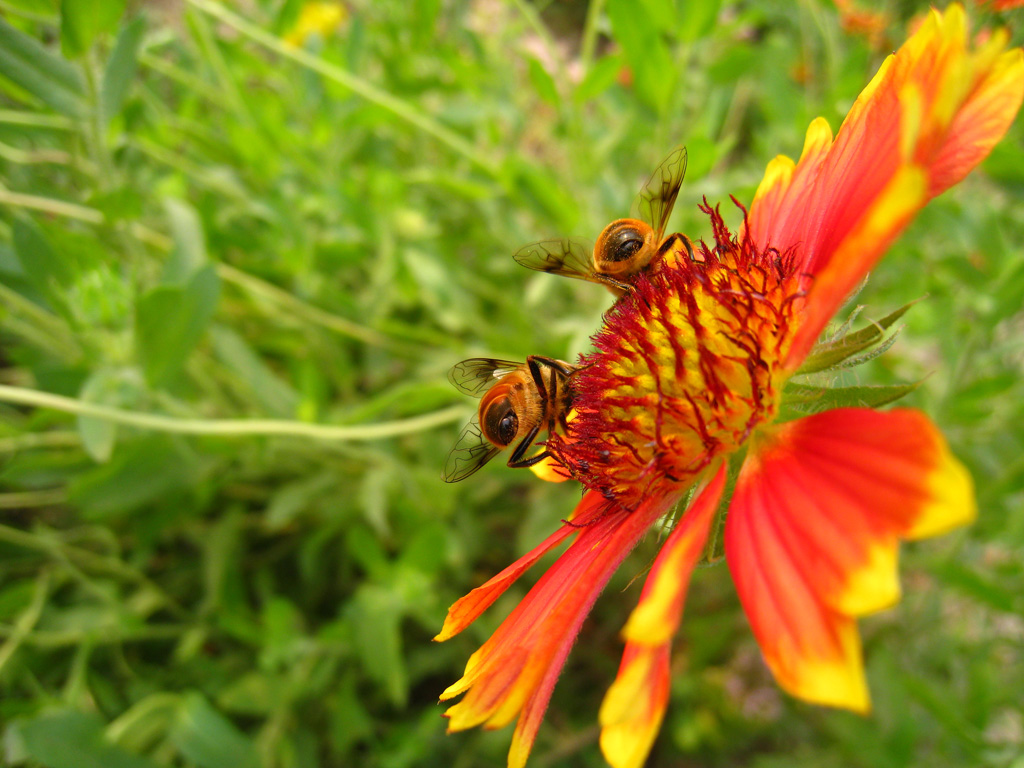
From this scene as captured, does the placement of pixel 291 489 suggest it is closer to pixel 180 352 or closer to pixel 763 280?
pixel 180 352

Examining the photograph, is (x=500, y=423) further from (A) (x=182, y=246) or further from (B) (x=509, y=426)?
(A) (x=182, y=246)

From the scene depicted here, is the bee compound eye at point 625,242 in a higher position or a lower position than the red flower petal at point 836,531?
higher

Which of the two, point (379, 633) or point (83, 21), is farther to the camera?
point (379, 633)

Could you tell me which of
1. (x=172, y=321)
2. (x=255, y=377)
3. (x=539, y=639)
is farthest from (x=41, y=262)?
(x=539, y=639)

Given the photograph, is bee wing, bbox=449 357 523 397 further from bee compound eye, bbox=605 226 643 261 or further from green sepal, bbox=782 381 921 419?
green sepal, bbox=782 381 921 419

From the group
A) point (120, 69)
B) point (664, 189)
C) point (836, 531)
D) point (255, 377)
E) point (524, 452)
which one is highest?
point (120, 69)

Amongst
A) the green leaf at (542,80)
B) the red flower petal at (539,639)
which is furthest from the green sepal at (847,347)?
the green leaf at (542,80)

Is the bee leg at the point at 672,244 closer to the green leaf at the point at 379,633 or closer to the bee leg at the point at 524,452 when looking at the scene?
the bee leg at the point at 524,452
